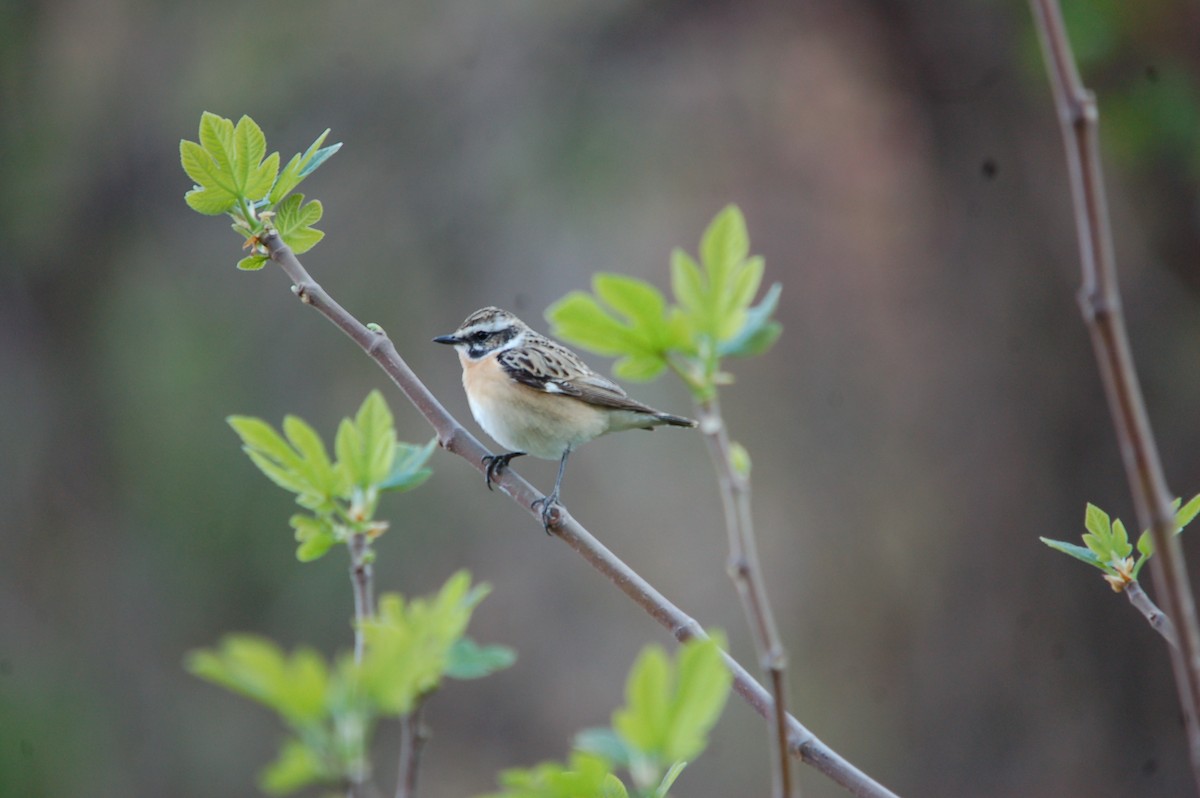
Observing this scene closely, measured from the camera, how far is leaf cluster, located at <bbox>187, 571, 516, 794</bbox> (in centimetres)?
65

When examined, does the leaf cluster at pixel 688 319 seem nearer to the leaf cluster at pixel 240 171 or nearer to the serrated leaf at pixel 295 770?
the serrated leaf at pixel 295 770

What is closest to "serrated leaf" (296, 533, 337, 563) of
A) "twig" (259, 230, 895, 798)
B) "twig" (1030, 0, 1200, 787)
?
"twig" (259, 230, 895, 798)

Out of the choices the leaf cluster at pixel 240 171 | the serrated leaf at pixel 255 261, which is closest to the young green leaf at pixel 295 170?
the leaf cluster at pixel 240 171

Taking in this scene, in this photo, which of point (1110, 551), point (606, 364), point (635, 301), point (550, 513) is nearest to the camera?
point (635, 301)

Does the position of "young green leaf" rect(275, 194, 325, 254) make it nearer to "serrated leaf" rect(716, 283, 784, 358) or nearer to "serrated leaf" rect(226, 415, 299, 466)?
"serrated leaf" rect(226, 415, 299, 466)

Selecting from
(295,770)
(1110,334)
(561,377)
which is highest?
(561,377)

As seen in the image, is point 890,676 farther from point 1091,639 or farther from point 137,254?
point 137,254

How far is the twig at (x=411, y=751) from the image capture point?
709 millimetres

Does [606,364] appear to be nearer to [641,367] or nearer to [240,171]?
[240,171]

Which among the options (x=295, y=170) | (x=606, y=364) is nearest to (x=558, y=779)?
(x=295, y=170)

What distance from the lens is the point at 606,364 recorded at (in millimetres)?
4645

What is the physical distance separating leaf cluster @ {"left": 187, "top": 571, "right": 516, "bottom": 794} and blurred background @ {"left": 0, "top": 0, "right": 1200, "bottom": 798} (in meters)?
4.02

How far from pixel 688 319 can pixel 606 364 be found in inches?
151

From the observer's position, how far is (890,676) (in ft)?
16.5
